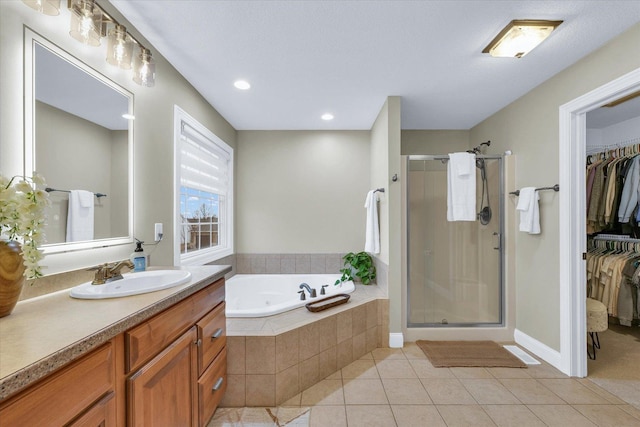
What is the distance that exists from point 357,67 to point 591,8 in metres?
1.33

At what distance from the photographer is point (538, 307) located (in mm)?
2473

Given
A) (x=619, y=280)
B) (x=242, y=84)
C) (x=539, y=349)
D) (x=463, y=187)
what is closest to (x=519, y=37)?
(x=463, y=187)

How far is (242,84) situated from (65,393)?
2308mm

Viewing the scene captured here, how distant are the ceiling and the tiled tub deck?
6.14 ft

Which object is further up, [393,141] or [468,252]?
[393,141]

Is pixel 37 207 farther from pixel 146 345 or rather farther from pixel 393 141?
pixel 393 141

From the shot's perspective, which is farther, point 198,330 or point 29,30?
point 198,330

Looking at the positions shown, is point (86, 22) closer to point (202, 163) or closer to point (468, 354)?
point (202, 163)

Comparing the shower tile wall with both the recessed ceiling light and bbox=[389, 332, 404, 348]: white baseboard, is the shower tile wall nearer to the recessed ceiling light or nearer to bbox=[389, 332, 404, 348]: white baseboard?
bbox=[389, 332, 404, 348]: white baseboard

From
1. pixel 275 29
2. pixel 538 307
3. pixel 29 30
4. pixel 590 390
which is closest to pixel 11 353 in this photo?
pixel 29 30

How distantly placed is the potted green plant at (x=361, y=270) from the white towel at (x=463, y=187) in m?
0.97

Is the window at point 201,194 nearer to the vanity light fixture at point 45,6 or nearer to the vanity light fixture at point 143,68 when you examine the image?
the vanity light fixture at point 143,68

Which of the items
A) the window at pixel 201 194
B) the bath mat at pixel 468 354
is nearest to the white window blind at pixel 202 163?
the window at pixel 201 194

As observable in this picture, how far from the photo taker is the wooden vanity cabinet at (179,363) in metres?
0.96
